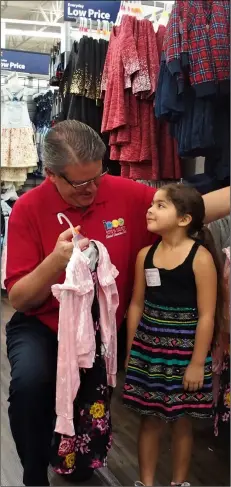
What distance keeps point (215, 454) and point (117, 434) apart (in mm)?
383

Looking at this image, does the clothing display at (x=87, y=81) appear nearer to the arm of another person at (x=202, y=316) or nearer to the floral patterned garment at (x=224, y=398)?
the arm of another person at (x=202, y=316)

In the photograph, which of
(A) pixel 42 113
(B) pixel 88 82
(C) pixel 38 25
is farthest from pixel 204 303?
(C) pixel 38 25

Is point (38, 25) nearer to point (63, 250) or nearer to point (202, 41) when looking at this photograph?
point (202, 41)

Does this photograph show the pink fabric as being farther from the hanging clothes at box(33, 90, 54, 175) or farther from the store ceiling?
the hanging clothes at box(33, 90, 54, 175)

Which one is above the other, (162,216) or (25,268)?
(162,216)

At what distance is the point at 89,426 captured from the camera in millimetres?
1426

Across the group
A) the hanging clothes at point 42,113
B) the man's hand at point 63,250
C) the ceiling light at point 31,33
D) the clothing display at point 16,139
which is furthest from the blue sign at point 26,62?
the man's hand at point 63,250

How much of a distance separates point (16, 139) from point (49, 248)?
207 cm

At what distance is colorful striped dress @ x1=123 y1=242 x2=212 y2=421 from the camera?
136 centimetres

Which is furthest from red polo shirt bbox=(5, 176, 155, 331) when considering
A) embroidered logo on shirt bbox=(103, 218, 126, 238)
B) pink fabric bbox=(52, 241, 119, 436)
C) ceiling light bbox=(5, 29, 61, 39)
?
ceiling light bbox=(5, 29, 61, 39)

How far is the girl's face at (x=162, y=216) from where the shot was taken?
139cm

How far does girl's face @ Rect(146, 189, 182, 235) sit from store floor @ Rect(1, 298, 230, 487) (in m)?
0.51

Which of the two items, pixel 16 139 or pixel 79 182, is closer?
pixel 79 182

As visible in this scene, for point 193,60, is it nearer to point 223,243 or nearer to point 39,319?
point 223,243
